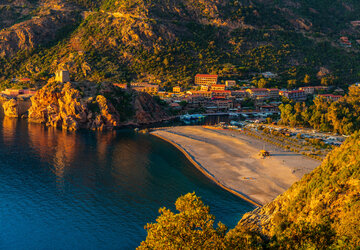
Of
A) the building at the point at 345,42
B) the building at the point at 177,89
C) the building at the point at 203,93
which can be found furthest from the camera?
the building at the point at 345,42

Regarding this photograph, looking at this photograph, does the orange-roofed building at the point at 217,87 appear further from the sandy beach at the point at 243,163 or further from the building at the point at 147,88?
the sandy beach at the point at 243,163

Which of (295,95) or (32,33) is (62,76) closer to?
(32,33)

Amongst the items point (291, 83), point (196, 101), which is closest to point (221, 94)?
point (196, 101)

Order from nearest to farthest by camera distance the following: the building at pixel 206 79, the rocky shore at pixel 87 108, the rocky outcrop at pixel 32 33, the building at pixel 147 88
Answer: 1. the rocky shore at pixel 87 108
2. the building at pixel 147 88
3. the building at pixel 206 79
4. the rocky outcrop at pixel 32 33

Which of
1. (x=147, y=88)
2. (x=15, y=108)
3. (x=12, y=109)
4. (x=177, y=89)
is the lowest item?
(x=12, y=109)

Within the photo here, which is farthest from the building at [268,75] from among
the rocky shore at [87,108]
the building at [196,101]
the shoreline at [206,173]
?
the shoreline at [206,173]

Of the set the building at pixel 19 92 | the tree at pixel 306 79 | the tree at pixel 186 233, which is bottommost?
the tree at pixel 186 233
